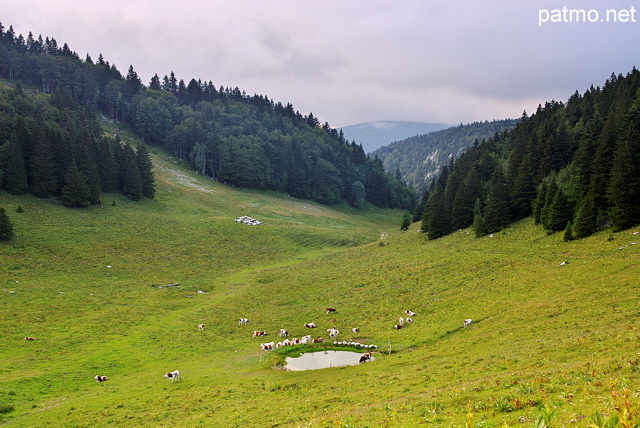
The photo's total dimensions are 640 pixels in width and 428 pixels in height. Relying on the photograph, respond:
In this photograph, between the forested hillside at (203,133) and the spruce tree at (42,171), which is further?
the forested hillside at (203,133)

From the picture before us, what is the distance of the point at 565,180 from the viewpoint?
5559cm

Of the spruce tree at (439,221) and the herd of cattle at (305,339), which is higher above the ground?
the spruce tree at (439,221)

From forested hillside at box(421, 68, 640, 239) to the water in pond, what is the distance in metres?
34.3

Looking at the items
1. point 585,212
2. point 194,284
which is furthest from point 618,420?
point 194,284

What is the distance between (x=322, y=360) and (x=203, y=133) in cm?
14253

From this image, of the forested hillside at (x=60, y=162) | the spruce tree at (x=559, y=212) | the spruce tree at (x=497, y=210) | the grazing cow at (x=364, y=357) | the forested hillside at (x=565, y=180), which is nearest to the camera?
the grazing cow at (x=364, y=357)

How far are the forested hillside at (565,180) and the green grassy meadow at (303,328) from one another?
3.59 m

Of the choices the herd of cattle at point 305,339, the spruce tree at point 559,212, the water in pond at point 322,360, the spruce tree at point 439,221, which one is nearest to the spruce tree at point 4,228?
the herd of cattle at point 305,339

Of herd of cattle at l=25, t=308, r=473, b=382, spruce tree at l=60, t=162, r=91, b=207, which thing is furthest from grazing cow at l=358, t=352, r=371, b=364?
spruce tree at l=60, t=162, r=91, b=207

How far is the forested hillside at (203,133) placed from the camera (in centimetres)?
14738

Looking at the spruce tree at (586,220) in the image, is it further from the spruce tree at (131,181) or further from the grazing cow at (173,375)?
the spruce tree at (131,181)

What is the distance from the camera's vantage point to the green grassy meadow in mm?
15703

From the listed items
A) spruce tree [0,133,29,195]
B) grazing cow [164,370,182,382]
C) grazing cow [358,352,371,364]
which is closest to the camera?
grazing cow [164,370,182,382]

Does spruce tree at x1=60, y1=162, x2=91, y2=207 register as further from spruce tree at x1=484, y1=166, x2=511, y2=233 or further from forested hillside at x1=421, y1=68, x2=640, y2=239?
spruce tree at x1=484, y1=166, x2=511, y2=233
